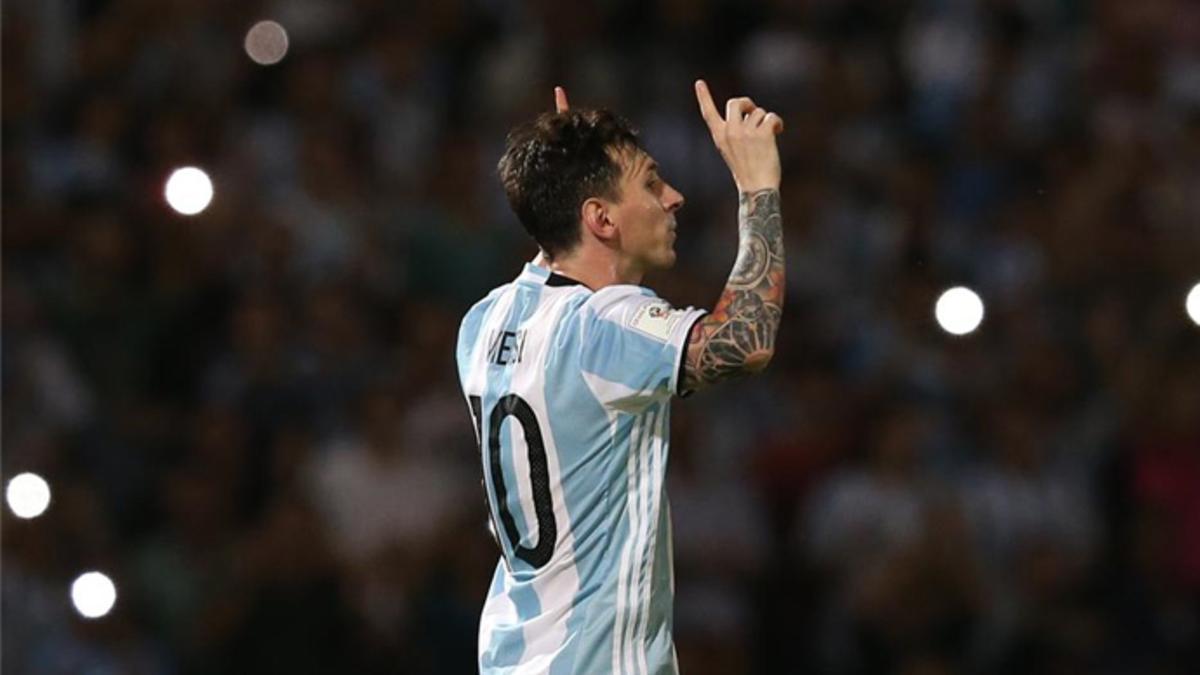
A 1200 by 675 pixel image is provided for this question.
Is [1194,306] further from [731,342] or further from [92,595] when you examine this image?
[731,342]

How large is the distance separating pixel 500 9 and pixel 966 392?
3.25m

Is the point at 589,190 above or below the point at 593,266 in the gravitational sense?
above

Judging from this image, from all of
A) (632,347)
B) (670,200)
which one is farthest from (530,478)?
(670,200)

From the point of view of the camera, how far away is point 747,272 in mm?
4371

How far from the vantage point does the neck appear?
15.1 ft

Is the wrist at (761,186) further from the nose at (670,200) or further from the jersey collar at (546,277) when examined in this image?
the jersey collar at (546,277)

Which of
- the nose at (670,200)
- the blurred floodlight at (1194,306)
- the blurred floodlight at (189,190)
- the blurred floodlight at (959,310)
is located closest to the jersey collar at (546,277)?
the nose at (670,200)

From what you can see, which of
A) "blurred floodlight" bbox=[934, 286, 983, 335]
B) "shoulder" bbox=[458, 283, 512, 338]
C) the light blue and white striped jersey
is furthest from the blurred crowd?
the light blue and white striped jersey

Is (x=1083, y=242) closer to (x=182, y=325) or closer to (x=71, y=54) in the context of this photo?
(x=182, y=325)

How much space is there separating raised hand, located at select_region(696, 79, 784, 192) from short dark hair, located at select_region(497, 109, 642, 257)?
0.26 m

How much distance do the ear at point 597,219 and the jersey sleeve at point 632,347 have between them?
0.19m

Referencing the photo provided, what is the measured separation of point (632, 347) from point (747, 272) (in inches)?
10.6

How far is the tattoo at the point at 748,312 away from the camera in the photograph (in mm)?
4250

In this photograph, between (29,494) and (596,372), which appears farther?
(29,494)
